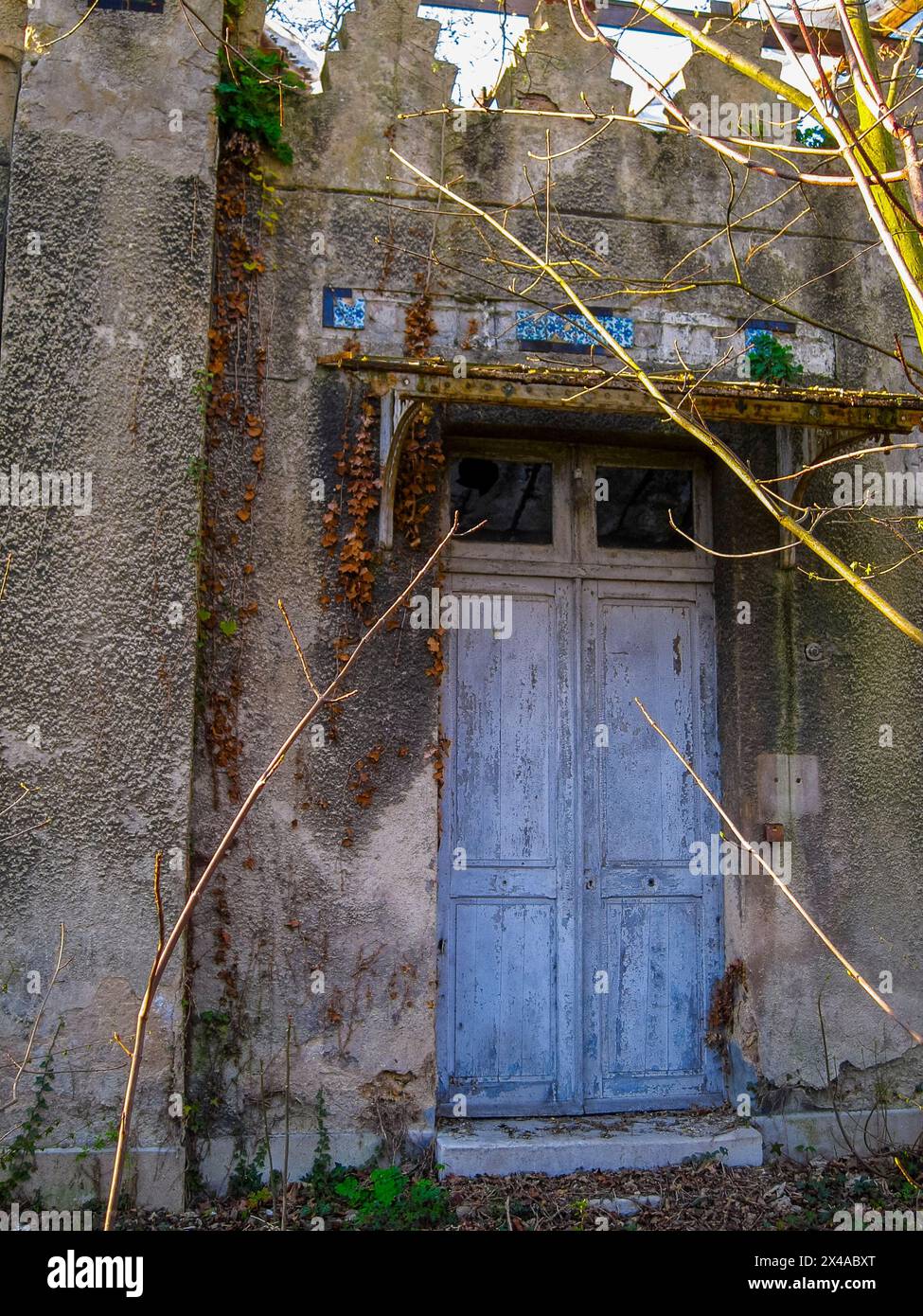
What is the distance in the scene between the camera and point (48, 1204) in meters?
4.02

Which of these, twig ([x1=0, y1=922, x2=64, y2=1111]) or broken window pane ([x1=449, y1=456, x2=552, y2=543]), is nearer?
twig ([x1=0, y1=922, x2=64, y2=1111])

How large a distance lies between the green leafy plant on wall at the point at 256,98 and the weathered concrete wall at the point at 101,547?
13cm

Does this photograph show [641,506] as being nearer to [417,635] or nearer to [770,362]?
[770,362]

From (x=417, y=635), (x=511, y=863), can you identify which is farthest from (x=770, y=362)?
(x=511, y=863)

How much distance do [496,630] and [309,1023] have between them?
6.25 feet

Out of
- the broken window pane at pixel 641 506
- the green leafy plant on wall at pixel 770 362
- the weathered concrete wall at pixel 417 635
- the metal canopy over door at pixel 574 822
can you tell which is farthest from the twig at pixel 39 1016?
the green leafy plant on wall at pixel 770 362

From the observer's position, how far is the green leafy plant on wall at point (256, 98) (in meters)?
4.72

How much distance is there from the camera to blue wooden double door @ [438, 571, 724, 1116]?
16.2ft

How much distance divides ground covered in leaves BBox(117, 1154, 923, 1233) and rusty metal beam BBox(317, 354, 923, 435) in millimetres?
2985

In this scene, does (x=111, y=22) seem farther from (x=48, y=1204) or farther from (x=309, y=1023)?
(x=48, y=1204)

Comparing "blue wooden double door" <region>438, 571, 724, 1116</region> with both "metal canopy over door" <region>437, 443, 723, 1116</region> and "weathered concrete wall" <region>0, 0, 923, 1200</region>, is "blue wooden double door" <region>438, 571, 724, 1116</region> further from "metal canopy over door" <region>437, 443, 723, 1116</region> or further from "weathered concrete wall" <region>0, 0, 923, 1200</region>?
"weathered concrete wall" <region>0, 0, 923, 1200</region>

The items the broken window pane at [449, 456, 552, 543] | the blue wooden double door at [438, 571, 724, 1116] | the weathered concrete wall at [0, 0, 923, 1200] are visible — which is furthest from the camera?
the broken window pane at [449, 456, 552, 543]

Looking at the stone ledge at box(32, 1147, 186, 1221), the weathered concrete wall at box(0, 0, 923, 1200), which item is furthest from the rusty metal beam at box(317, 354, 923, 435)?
the stone ledge at box(32, 1147, 186, 1221)

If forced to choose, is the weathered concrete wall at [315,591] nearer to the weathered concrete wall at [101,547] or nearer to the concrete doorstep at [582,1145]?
the weathered concrete wall at [101,547]
